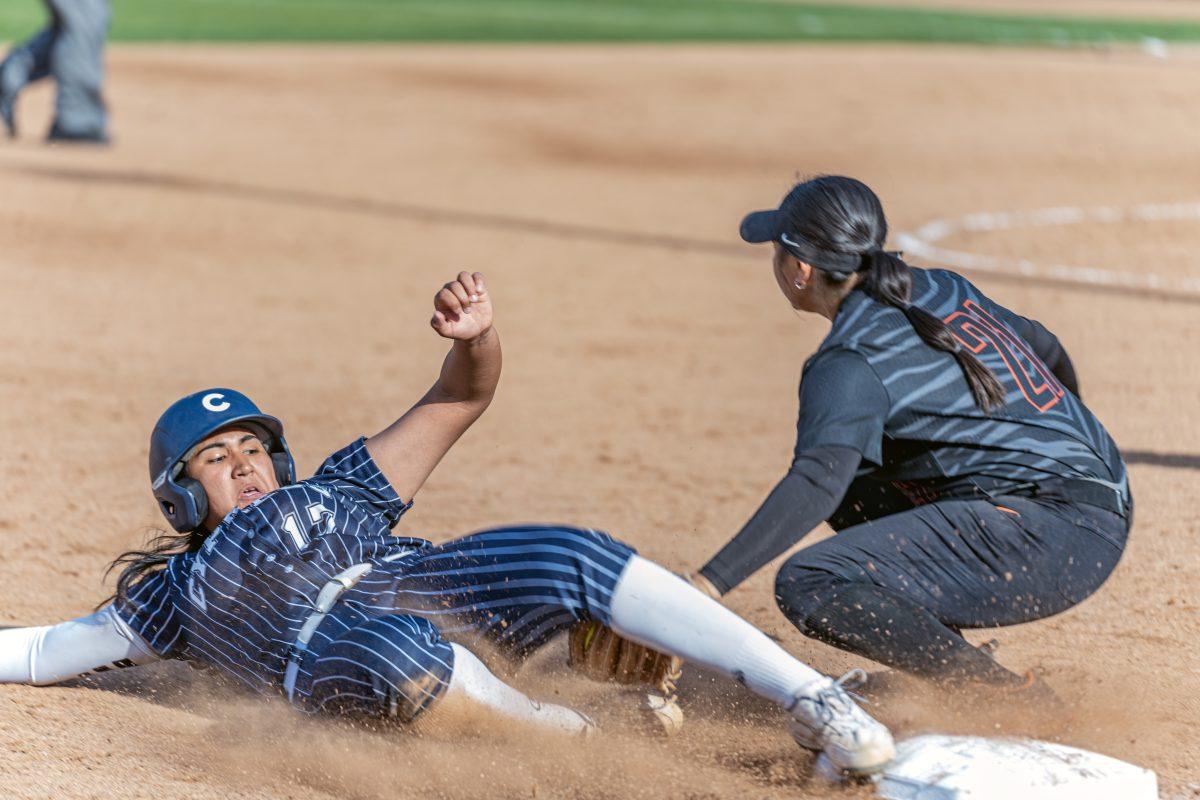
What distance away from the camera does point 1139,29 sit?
992 inches

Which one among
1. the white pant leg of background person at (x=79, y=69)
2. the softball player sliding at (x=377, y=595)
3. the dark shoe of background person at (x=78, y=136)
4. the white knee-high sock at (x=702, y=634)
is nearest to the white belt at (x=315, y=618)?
the softball player sliding at (x=377, y=595)

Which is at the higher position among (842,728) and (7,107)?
(842,728)

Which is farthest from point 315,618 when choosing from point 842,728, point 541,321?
point 541,321

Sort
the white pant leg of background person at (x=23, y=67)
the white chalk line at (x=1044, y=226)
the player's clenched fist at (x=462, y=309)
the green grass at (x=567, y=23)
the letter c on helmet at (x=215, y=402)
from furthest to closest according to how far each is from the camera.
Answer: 1. the green grass at (x=567, y=23)
2. the white pant leg of background person at (x=23, y=67)
3. the white chalk line at (x=1044, y=226)
4. the letter c on helmet at (x=215, y=402)
5. the player's clenched fist at (x=462, y=309)

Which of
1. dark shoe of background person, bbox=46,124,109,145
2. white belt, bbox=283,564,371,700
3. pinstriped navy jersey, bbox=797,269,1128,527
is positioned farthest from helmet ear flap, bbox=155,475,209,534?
dark shoe of background person, bbox=46,124,109,145

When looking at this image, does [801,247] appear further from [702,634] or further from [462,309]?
[702,634]

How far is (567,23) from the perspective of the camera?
2505 cm

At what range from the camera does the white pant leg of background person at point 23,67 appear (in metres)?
13.7

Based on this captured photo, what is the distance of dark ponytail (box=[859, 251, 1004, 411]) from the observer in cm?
391

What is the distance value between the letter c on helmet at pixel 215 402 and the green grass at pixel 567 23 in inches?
690

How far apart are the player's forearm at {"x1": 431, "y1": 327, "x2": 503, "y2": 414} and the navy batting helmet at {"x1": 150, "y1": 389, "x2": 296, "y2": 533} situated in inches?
19.1

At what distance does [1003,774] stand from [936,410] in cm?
87

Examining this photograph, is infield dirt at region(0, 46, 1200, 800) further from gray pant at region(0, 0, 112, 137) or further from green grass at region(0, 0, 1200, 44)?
green grass at region(0, 0, 1200, 44)

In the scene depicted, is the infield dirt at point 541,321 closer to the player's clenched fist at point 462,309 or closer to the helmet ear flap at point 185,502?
the helmet ear flap at point 185,502
